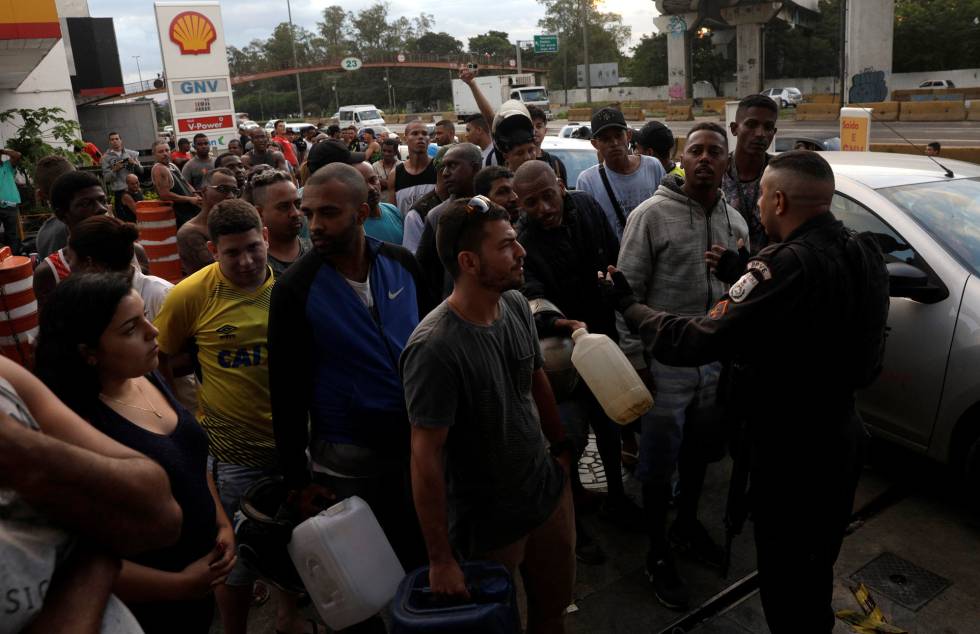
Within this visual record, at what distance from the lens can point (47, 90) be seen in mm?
18438

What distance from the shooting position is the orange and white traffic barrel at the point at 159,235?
22.1ft

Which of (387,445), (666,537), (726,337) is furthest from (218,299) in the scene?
(666,537)

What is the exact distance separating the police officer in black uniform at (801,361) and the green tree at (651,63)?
207 feet

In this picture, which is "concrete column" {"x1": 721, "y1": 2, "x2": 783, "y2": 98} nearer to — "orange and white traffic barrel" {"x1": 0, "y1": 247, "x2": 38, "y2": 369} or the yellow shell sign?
the yellow shell sign

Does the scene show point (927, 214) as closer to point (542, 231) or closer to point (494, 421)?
point (542, 231)

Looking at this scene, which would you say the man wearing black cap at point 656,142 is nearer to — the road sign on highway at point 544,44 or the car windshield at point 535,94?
the car windshield at point 535,94

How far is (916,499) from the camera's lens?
396 cm

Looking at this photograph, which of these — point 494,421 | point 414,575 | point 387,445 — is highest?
point 494,421

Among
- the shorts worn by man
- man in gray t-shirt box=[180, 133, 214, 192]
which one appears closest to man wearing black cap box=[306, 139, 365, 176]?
the shorts worn by man

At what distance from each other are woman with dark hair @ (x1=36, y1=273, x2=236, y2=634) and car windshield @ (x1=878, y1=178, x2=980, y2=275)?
3.66m

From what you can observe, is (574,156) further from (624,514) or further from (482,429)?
(482,429)

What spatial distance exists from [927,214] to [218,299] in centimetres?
365

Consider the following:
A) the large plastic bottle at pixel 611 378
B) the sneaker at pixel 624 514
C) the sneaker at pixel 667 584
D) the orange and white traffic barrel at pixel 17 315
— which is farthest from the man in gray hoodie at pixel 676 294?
the orange and white traffic barrel at pixel 17 315

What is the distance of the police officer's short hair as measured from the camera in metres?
2.51
